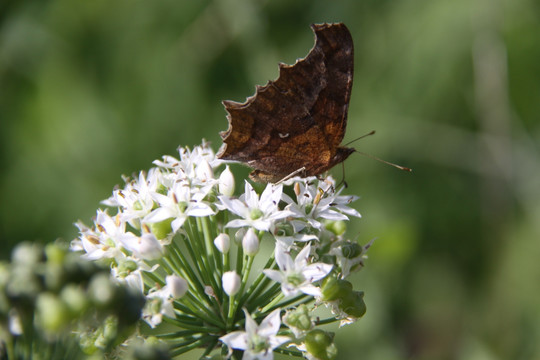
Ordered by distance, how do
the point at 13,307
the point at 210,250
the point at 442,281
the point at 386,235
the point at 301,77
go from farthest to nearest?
1. the point at 442,281
2. the point at 386,235
3. the point at 301,77
4. the point at 210,250
5. the point at 13,307

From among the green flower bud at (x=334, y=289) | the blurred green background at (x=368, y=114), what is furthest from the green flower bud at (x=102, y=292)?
the blurred green background at (x=368, y=114)

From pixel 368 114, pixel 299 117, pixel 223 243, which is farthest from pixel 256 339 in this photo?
pixel 368 114

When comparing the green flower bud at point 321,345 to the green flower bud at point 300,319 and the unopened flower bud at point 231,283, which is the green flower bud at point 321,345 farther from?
the unopened flower bud at point 231,283

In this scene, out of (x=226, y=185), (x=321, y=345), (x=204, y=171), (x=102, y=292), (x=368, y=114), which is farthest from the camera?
(x=368, y=114)

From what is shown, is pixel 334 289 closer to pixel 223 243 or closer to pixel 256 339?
pixel 256 339

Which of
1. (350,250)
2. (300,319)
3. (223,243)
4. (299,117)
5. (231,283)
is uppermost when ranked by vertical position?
(299,117)

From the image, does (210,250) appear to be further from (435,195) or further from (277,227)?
(435,195)

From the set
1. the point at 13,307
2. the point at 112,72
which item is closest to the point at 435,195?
the point at 112,72
